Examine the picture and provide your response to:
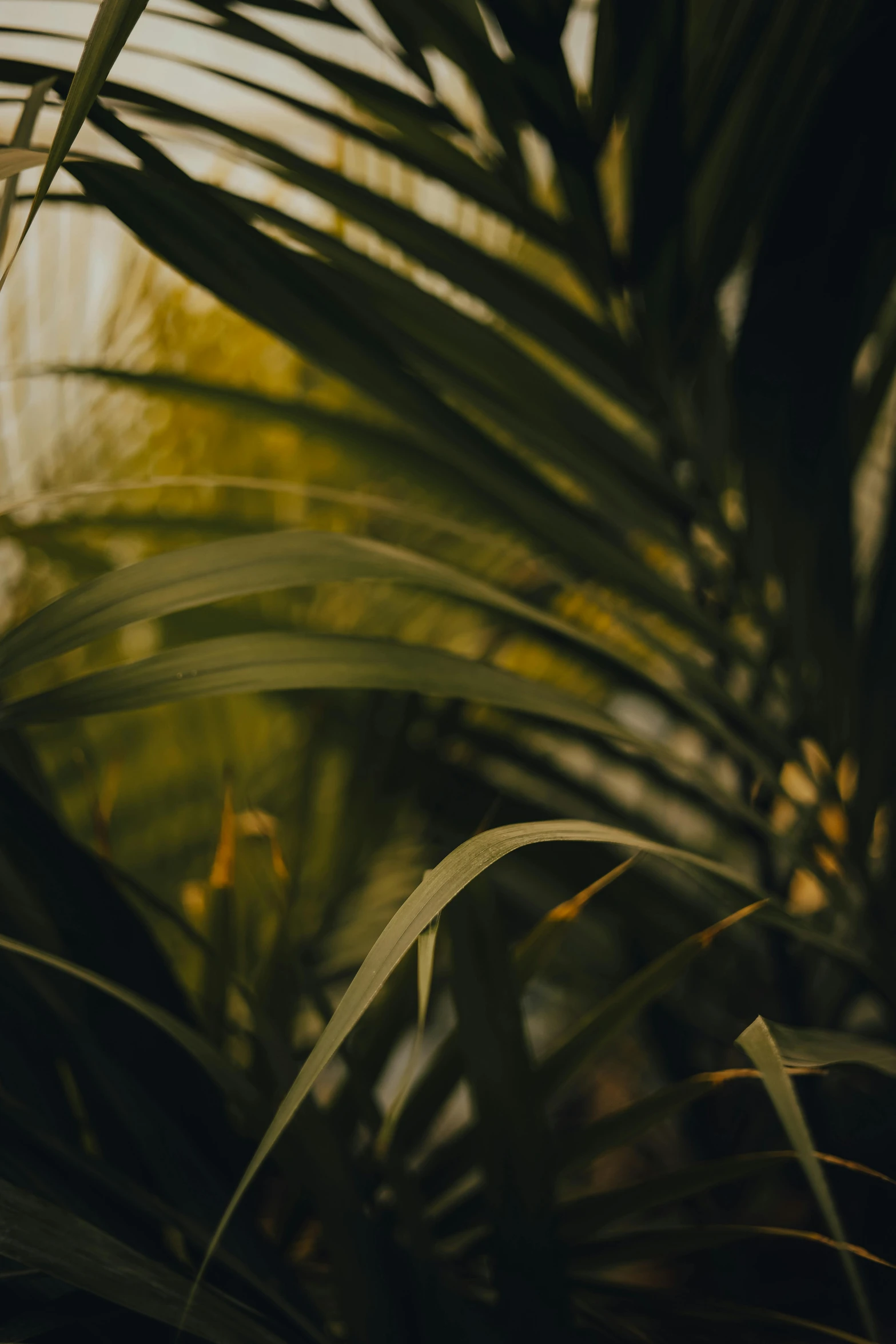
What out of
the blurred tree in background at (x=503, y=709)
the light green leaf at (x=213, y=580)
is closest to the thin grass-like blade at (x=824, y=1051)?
the blurred tree in background at (x=503, y=709)

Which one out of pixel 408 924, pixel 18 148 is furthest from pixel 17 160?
pixel 408 924

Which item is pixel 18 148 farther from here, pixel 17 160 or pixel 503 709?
pixel 503 709

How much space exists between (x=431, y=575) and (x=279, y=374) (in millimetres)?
574

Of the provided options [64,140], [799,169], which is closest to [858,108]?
[799,169]

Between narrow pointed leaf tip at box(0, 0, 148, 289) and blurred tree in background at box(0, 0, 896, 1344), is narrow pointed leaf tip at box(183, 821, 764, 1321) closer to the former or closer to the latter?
blurred tree in background at box(0, 0, 896, 1344)

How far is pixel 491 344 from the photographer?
291mm

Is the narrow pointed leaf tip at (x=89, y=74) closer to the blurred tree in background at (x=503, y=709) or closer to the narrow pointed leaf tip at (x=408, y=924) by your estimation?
the blurred tree in background at (x=503, y=709)

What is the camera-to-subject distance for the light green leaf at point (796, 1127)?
0.14 m

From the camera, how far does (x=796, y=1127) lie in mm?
146

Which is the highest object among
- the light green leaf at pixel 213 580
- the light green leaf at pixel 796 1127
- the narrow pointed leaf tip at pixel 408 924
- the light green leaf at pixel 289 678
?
the light green leaf at pixel 213 580

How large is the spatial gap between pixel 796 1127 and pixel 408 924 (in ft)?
0.24

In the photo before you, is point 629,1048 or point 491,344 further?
point 629,1048

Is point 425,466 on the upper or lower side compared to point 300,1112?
upper

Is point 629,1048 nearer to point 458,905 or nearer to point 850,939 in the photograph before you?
point 850,939
